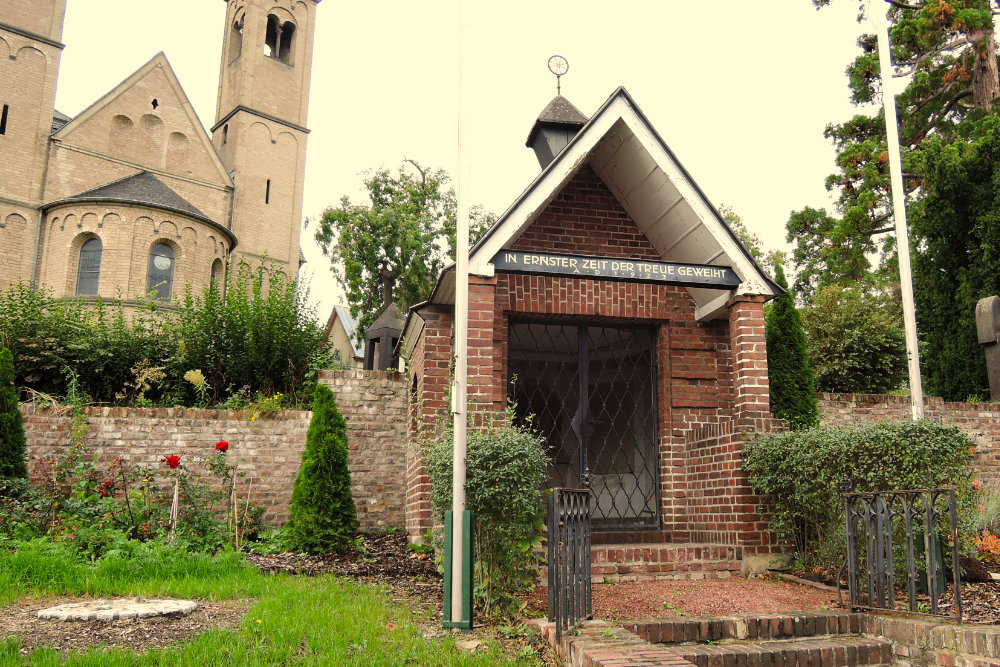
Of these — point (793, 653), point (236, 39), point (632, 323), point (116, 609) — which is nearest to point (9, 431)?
point (116, 609)

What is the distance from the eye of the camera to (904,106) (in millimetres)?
19750

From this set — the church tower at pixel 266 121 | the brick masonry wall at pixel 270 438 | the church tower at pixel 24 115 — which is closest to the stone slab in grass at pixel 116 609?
the brick masonry wall at pixel 270 438

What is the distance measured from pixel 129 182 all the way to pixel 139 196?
136cm

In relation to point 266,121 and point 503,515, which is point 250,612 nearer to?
point 503,515

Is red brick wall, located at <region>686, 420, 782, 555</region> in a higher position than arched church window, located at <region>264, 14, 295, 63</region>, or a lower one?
lower

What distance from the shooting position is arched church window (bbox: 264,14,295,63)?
33406 millimetres

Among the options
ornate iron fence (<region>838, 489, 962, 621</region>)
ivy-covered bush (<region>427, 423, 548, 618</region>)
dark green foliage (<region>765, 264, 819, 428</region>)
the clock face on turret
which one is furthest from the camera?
the clock face on turret

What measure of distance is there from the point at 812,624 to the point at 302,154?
30162 mm

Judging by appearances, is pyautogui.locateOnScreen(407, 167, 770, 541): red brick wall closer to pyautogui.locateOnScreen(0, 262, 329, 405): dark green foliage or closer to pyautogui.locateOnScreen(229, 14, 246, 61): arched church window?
pyautogui.locateOnScreen(0, 262, 329, 405): dark green foliage

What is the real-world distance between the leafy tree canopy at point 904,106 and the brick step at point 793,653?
1417cm

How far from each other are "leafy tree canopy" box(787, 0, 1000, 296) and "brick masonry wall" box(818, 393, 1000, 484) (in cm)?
686

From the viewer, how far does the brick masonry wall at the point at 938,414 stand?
36.3ft

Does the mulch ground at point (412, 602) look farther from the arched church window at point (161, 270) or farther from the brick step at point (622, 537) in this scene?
the arched church window at point (161, 270)

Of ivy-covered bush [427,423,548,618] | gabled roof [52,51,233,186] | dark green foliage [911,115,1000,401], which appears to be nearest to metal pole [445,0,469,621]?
ivy-covered bush [427,423,548,618]
